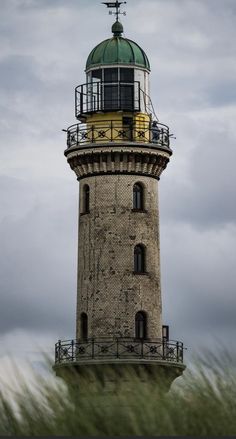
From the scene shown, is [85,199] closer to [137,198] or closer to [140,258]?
[137,198]

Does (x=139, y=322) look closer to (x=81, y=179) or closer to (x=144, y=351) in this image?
(x=144, y=351)

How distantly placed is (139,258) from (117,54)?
831cm

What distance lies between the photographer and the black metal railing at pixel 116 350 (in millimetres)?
55250

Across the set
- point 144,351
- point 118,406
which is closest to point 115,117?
→ point 144,351

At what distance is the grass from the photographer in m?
22.4

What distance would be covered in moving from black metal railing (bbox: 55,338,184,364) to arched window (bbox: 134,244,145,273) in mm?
2931

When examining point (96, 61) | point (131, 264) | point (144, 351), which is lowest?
point (144, 351)

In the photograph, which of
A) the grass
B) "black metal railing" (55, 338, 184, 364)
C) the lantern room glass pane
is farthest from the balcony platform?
the grass

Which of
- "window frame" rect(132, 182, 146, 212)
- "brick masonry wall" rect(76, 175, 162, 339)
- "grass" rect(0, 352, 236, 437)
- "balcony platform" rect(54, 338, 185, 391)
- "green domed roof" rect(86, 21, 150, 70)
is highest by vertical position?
"green domed roof" rect(86, 21, 150, 70)

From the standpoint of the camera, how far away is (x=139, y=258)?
57375 millimetres

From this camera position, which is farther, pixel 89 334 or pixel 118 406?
pixel 89 334

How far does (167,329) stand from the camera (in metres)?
57.8

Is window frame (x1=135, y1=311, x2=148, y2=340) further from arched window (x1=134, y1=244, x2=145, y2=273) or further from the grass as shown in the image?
the grass

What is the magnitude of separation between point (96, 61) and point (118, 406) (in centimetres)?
3593
